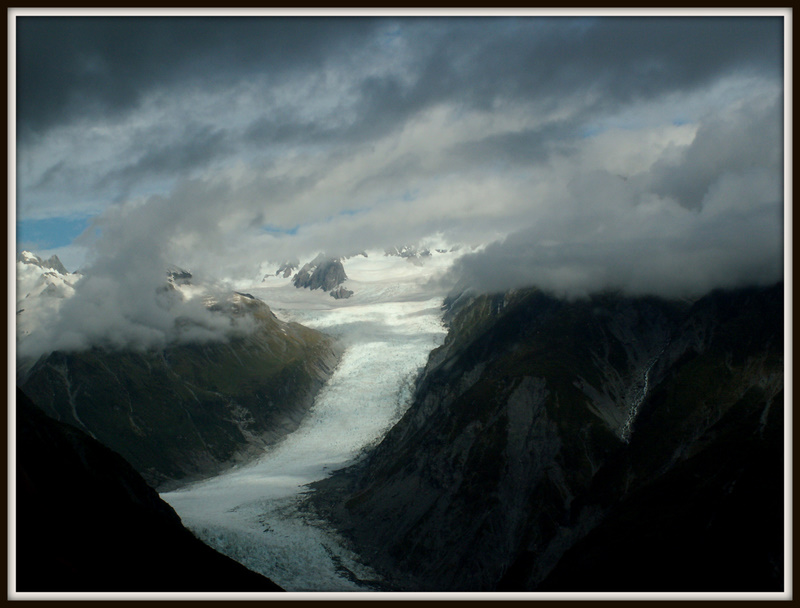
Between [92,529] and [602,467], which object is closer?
[92,529]

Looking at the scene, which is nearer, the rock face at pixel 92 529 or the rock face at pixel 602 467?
the rock face at pixel 92 529

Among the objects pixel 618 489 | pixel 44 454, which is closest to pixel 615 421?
pixel 618 489

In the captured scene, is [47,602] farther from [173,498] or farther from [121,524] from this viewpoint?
[173,498]

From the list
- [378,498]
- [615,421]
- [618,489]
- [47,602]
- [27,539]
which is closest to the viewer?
[47,602]

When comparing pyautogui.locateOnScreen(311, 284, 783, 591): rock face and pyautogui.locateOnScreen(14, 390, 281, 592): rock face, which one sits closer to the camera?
pyautogui.locateOnScreen(14, 390, 281, 592): rock face
